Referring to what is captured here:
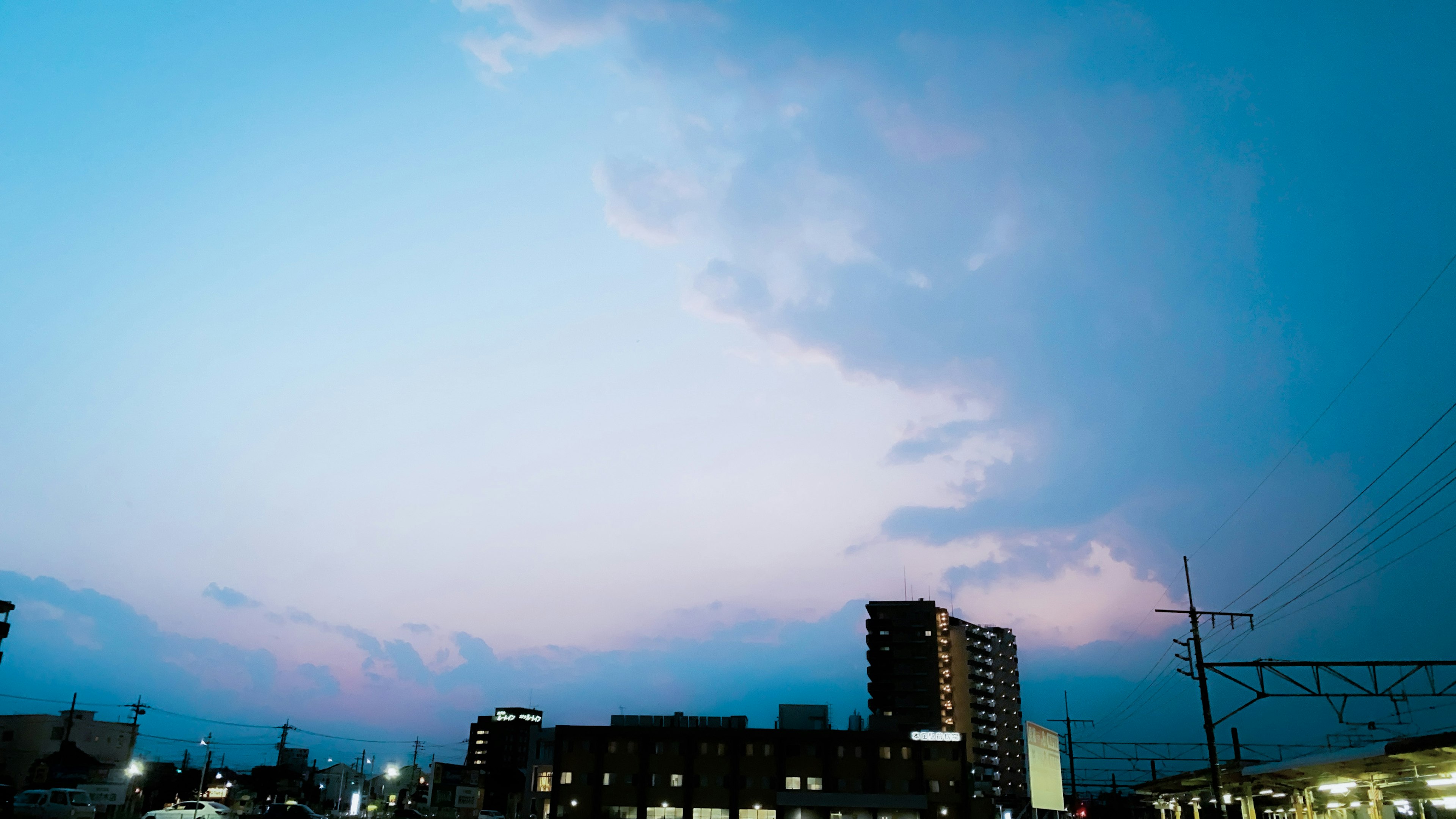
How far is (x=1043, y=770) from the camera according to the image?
61594mm

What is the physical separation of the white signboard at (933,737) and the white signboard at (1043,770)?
41.6ft

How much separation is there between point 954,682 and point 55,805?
13027 centimetres

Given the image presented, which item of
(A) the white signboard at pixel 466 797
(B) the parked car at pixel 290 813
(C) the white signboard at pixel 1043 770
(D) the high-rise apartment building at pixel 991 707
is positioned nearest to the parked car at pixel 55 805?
(B) the parked car at pixel 290 813

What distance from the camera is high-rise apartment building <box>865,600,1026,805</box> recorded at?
136000 mm

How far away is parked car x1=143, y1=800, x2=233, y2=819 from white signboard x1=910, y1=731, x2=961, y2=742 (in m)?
52.8

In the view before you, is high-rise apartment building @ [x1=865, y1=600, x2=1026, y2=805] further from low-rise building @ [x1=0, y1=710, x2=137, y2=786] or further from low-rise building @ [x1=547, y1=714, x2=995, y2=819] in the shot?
low-rise building @ [x1=0, y1=710, x2=137, y2=786]

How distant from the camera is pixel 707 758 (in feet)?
256

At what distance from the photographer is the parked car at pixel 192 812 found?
39906 millimetres

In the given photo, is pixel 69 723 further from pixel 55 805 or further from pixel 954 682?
pixel 954 682

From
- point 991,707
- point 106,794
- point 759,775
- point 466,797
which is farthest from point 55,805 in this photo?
point 991,707

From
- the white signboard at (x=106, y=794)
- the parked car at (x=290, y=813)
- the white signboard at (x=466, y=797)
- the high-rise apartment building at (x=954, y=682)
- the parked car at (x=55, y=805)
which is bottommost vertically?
the white signboard at (x=466, y=797)

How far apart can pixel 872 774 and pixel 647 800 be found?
19913 millimetres

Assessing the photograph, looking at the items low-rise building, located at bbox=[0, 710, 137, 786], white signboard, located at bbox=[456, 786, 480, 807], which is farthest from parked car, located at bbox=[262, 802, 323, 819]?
white signboard, located at bbox=[456, 786, 480, 807]

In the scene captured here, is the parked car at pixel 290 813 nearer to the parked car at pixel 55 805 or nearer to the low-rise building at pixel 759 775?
the parked car at pixel 55 805
